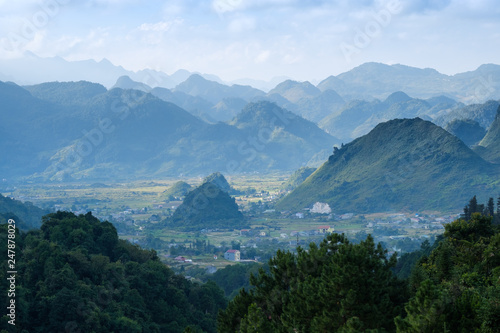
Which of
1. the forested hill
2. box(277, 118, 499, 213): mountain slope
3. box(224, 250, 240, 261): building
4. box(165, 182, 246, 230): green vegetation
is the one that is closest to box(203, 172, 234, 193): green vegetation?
box(277, 118, 499, 213): mountain slope

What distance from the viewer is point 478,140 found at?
126 m

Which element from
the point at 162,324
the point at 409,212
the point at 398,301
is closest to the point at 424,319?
the point at 398,301

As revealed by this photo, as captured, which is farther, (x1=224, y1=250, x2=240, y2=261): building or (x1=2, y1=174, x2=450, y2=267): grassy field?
(x1=2, y1=174, x2=450, y2=267): grassy field

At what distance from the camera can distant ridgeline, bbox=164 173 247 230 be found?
89.8 meters

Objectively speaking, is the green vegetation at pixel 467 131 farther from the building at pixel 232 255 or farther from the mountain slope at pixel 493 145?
the building at pixel 232 255

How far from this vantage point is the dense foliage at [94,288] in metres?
25.4

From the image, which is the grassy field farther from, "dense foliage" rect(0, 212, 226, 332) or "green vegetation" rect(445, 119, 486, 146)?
"green vegetation" rect(445, 119, 486, 146)

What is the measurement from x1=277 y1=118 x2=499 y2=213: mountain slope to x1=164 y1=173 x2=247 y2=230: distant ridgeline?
39.2 ft

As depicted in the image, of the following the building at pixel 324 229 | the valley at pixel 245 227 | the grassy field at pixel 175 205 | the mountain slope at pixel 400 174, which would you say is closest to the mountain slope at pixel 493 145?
the mountain slope at pixel 400 174

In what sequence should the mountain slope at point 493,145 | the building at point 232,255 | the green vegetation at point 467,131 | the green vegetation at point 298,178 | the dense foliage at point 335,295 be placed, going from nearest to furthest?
the dense foliage at point 335,295, the building at point 232,255, the mountain slope at point 493,145, the green vegetation at point 298,178, the green vegetation at point 467,131

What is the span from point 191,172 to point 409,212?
97834mm

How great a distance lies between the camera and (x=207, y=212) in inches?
3622

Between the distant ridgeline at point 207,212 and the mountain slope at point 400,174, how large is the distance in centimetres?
1196

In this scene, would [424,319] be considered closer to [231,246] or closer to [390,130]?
[231,246]
